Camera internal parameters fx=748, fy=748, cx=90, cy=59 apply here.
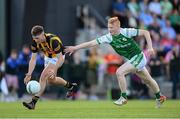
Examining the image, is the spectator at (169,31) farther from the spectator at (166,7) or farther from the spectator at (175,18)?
the spectator at (166,7)

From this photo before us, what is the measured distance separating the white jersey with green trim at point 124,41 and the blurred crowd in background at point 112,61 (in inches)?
355

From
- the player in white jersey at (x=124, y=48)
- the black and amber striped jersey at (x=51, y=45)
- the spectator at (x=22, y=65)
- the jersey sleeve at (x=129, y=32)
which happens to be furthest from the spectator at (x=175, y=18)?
the black and amber striped jersey at (x=51, y=45)

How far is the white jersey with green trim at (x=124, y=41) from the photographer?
18.3m

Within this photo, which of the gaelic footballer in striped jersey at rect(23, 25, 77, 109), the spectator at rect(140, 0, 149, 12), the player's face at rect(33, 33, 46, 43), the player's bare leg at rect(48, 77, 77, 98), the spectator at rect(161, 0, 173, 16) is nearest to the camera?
the player's face at rect(33, 33, 46, 43)

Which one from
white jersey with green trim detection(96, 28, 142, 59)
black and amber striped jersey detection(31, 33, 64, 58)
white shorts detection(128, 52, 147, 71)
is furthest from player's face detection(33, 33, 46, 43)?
white shorts detection(128, 52, 147, 71)

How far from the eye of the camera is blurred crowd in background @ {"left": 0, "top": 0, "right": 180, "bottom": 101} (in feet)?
91.4

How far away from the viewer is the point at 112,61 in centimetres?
2872

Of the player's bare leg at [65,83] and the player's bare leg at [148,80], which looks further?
the player's bare leg at [65,83]

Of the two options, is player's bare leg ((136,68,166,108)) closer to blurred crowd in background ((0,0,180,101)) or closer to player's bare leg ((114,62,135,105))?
player's bare leg ((114,62,135,105))

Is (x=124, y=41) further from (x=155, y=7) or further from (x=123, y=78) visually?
(x=155, y=7)

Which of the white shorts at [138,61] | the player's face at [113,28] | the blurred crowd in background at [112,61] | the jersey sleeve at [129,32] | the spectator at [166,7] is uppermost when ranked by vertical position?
the player's face at [113,28]

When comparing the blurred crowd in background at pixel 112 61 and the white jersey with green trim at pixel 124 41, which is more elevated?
the white jersey with green trim at pixel 124 41

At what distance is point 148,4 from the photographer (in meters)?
30.5

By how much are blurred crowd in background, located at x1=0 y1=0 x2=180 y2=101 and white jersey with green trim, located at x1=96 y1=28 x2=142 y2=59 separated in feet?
29.6
